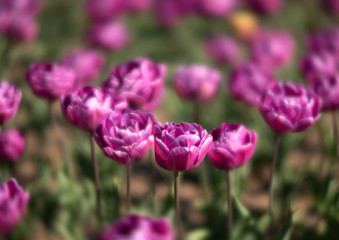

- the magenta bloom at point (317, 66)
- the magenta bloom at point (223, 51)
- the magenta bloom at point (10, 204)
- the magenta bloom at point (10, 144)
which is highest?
the magenta bloom at point (317, 66)

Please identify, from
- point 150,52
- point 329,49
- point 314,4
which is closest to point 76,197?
point 329,49

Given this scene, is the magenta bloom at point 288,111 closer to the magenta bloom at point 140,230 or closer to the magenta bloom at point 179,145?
the magenta bloom at point 179,145

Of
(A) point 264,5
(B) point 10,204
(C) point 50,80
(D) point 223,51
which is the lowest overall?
(D) point 223,51

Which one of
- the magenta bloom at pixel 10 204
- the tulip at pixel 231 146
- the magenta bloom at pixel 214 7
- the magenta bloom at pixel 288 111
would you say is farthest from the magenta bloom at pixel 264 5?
the magenta bloom at pixel 10 204

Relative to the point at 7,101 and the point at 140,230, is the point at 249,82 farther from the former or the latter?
the point at 140,230

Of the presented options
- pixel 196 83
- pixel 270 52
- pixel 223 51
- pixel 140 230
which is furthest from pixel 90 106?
pixel 223 51

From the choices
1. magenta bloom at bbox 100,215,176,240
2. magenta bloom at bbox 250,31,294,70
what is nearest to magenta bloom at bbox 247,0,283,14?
magenta bloom at bbox 250,31,294,70

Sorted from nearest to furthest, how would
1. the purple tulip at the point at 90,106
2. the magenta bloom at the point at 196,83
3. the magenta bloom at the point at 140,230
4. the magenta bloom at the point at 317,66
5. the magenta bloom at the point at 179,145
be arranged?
the magenta bloom at the point at 140,230, the magenta bloom at the point at 179,145, the purple tulip at the point at 90,106, the magenta bloom at the point at 317,66, the magenta bloom at the point at 196,83
